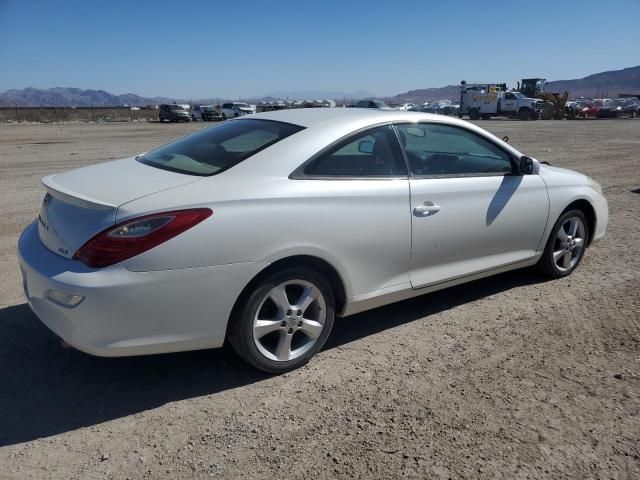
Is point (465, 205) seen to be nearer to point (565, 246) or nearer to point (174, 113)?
point (565, 246)

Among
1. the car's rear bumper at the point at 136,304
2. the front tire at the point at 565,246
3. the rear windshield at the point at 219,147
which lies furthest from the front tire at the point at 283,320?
the front tire at the point at 565,246

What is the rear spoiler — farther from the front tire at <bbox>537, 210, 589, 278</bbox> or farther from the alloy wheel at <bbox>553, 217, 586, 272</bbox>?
the alloy wheel at <bbox>553, 217, 586, 272</bbox>

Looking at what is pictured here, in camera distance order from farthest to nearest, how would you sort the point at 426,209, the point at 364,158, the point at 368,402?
1. the point at 426,209
2. the point at 364,158
3. the point at 368,402

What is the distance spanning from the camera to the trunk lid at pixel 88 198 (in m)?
2.92

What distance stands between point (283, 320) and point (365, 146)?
4.32 ft

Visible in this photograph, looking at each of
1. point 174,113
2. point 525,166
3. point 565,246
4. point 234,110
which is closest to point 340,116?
point 525,166

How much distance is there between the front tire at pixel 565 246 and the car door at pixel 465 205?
0.26 meters

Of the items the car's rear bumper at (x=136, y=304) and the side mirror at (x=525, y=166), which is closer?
the car's rear bumper at (x=136, y=304)

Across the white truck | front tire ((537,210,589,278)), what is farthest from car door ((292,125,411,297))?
the white truck

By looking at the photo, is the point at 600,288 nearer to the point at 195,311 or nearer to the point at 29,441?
the point at 195,311

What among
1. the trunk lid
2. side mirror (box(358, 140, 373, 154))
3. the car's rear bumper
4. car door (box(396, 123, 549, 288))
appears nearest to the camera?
the car's rear bumper

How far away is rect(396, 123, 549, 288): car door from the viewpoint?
3.92 meters

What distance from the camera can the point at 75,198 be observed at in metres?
3.09

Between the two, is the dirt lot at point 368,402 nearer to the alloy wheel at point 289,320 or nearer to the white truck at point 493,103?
the alloy wheel at point 289,320
